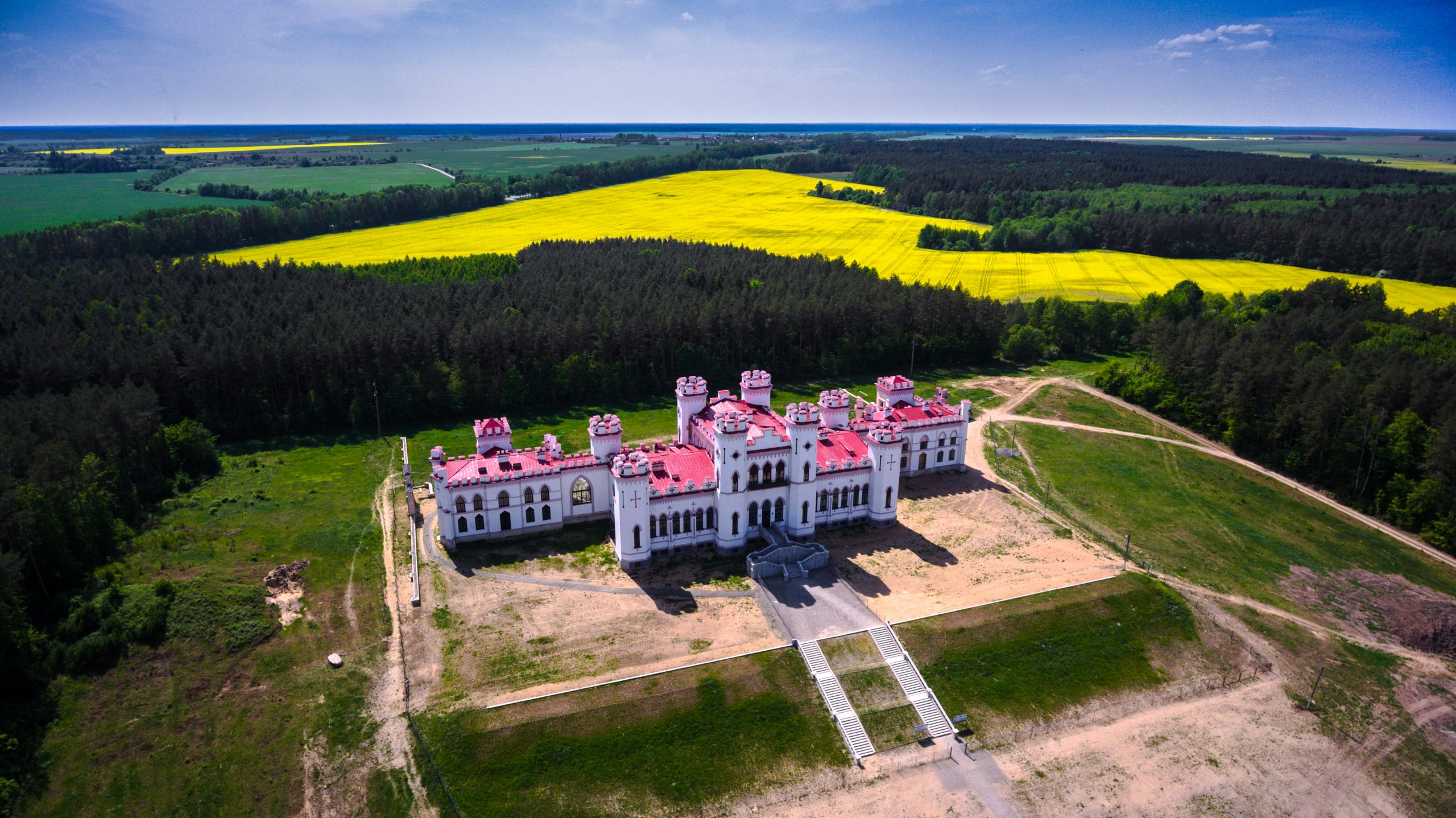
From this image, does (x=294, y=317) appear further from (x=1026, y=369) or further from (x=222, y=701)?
(x=1026, y=369)

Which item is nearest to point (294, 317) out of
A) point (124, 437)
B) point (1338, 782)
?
point (124, 437)

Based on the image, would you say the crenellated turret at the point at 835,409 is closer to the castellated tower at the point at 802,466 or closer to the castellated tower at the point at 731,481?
the castellated tower at the point at 802,466

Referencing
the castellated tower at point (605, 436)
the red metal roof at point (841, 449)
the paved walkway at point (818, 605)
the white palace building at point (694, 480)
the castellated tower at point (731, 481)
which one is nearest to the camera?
the paved walkway at point (818, 605)

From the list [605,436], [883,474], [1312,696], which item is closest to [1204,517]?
[1312,696]

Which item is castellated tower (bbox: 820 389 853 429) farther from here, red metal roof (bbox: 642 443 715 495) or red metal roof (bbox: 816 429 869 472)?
red metal roof (bbox: 642 443 715 495)

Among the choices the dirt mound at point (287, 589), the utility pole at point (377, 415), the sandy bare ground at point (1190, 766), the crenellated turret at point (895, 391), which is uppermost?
the crenellated turret at point (895, 391)

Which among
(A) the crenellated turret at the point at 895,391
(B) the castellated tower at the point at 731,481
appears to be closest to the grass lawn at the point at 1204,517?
(A) the crenellated turret at the point at 895,391
